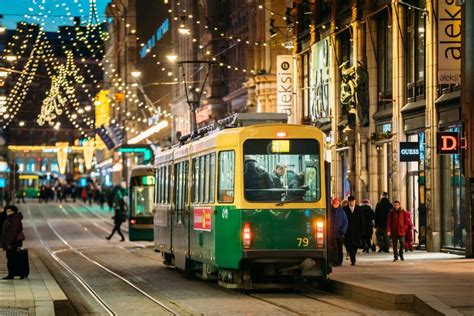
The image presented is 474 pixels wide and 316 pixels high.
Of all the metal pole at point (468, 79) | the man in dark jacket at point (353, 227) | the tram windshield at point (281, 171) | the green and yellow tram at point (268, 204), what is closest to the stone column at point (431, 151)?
the man in dark jacket at point (353, 227)

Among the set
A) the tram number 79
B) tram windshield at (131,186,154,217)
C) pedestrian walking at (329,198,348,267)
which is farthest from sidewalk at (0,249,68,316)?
tram windshield at (131,186,154,217)

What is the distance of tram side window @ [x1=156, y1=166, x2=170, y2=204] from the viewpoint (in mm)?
33906

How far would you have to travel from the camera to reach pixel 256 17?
64.2 meters

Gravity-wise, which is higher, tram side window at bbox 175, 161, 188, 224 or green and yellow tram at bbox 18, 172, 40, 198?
green and yellow tram at bbox 18, 172, 40, 198

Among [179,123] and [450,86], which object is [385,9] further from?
[179,123]

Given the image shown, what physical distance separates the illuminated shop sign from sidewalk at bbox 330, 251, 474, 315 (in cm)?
7628

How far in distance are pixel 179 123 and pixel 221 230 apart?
6926 centimetres

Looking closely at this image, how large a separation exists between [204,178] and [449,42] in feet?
29.9

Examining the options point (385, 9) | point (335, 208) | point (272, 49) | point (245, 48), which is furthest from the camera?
point (245, 48)

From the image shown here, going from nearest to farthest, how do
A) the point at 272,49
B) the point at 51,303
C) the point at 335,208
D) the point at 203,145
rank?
1. the point at 51,303
2. the point at 203,145
3. the point at 335,208
4. the point at 272,49

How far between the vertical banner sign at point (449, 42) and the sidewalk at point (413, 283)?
16.0 feet

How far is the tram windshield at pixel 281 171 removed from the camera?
25125 mm

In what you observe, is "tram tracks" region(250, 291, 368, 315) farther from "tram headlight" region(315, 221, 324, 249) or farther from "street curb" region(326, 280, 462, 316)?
"tram headlight" region(315, 221, 324, 249)

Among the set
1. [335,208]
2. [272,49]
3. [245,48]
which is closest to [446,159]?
[335,208]
